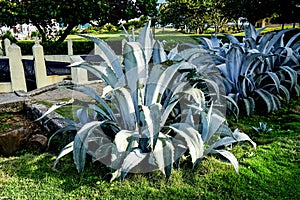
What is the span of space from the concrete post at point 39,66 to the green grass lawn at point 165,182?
3.27 meters

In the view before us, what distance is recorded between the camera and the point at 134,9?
973 centimetres

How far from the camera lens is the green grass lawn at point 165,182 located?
2.00 metres

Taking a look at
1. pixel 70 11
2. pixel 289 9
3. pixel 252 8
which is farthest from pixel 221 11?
pixel 70 11

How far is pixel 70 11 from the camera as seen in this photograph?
28.9 feet

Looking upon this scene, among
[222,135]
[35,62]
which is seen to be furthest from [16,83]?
[222,135]

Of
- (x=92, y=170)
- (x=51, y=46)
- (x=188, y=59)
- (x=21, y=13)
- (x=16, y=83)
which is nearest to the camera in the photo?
(x=92, y=170)

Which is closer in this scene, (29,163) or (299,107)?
(29,163)

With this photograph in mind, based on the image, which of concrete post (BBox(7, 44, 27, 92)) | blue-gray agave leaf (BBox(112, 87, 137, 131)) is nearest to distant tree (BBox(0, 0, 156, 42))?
concrete post (BBox(7, 44, 27, 92))

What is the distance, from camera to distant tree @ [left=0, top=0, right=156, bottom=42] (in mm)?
8258

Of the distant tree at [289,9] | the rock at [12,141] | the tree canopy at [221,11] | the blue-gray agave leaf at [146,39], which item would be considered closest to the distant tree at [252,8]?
the tree canopy at [221,11]

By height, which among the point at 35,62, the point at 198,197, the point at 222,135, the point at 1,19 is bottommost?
the point at 198,197

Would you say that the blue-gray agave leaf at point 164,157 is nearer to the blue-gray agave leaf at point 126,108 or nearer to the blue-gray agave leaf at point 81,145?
the blue-gray agave leaf at point 126,108

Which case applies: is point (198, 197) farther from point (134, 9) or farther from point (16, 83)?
point (134, 9)

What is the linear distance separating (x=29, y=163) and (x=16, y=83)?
131 inches
